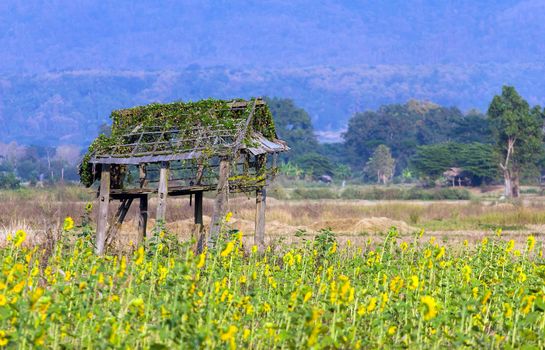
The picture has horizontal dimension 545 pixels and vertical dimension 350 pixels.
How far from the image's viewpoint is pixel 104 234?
24.3 metres

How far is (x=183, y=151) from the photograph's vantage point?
24000 mm

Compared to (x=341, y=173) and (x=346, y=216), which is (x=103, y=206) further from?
(x=341, y=173)

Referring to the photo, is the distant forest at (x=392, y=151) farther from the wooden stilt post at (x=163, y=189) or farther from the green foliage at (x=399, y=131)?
the wooden stilt post at (x=163, y=189)

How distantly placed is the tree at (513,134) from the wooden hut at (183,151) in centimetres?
6342

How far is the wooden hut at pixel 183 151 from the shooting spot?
23.9 meters

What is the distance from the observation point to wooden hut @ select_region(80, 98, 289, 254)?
2389 cm

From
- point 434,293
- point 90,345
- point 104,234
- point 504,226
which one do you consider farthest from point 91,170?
point 504,226

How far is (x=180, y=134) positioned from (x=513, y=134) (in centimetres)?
6765

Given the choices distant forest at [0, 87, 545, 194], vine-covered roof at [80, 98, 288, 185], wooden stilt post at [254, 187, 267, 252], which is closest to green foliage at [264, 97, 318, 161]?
distant forest at [0, 87, 545, 194]

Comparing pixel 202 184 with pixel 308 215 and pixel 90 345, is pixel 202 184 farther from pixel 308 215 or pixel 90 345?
pixel 308 215

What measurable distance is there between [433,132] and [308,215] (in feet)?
389

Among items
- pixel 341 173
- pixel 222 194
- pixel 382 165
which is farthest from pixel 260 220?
pixel 341 173

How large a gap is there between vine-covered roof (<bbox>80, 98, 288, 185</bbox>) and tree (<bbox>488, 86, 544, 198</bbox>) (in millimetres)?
63995

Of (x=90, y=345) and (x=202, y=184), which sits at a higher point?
(x=202, y=184)
